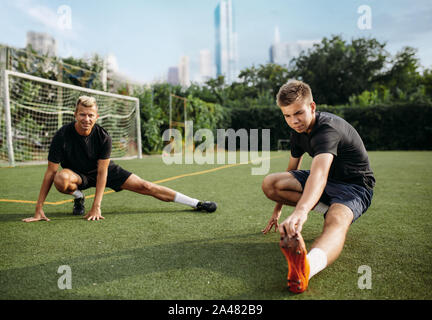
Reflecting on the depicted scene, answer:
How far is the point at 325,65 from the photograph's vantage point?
3578cm

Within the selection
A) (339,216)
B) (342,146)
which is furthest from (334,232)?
(342,146)

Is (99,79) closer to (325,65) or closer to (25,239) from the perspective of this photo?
(25,239)

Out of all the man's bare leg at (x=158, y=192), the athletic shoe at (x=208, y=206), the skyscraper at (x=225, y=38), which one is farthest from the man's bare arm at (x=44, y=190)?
the skyscraper at (x=225, y=38)

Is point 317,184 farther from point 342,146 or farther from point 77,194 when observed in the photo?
point 77,194

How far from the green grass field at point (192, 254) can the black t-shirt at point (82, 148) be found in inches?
22.1

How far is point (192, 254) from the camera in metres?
2.36

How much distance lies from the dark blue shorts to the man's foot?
733 mm

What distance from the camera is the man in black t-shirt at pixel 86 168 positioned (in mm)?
3324

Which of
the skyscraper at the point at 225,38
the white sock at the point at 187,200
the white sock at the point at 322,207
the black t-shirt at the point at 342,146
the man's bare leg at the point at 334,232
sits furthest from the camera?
the skyscraper at the point at 225,38

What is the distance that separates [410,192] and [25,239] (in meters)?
4.92

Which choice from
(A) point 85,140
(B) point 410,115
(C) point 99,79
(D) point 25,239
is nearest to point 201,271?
(D) point 25,239

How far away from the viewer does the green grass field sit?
1.77 meters
